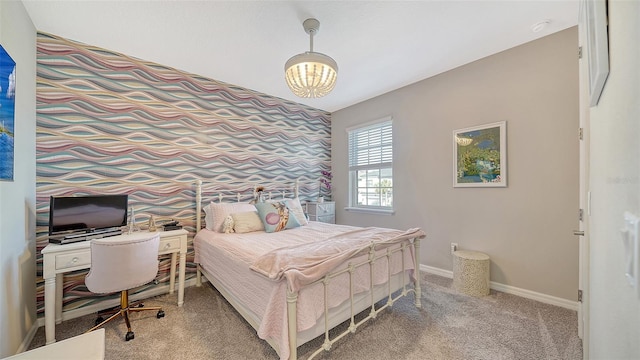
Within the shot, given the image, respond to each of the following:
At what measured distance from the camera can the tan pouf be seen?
8.70 ft

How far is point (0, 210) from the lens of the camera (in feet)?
4.95

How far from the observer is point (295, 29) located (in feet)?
7.59

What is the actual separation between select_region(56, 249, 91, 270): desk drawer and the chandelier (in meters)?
2.29

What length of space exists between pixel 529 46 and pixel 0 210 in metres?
4.61

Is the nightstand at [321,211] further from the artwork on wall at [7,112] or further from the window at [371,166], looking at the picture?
the artwork on wall at [7,112]

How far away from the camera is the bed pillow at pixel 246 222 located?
113 inches

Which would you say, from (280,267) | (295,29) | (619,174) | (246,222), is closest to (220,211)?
(246,222)

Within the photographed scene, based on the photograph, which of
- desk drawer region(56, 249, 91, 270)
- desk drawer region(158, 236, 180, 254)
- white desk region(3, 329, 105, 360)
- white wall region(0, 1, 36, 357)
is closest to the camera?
white desk region(3, 329, 105, 360)

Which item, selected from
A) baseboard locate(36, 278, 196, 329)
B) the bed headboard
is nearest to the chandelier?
the bed headboard

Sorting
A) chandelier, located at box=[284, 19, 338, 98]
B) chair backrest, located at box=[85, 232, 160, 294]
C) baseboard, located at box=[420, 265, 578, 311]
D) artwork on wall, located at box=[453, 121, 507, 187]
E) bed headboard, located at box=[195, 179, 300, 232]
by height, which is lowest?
baseboard, located at box=[420, 265, 578, 311]

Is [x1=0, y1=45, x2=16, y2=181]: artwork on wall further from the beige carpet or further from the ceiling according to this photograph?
the beige carpet

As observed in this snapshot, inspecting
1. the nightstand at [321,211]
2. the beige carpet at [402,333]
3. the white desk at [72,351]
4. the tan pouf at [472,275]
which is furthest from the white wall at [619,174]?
the nightstand at [321,211]

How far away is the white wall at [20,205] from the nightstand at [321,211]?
322 cm

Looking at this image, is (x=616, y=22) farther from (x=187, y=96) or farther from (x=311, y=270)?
(x=187, y=96)
